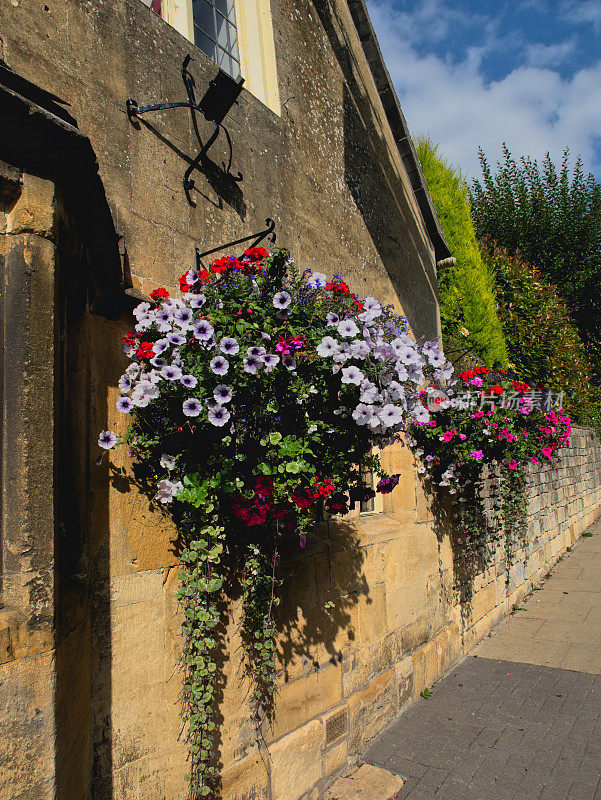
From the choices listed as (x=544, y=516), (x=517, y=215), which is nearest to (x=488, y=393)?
(x=544, y=516)

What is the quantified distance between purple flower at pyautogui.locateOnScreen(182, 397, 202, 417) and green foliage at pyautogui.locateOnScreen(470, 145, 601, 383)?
17.3 meters

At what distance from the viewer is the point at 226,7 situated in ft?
12.9

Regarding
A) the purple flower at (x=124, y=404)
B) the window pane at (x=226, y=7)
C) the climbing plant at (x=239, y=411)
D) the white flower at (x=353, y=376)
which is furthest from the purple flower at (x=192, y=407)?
the window pane at (x=226, y=7)

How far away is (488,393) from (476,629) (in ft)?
8.45

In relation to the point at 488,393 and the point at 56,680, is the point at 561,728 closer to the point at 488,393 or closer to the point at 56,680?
the point at 488,393

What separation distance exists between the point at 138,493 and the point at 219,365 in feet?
2.35

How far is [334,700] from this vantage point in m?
3.55

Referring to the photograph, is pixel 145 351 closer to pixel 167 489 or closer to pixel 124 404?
pixel 124 404

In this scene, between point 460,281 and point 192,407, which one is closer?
point 192,407

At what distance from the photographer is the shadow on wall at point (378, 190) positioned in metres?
4.96

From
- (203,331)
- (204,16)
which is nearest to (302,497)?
(203,331)

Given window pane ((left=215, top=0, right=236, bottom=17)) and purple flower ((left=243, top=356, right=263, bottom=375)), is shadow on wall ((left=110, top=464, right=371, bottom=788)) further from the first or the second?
window pane ((left=215, top=0, right=236, bottom=17))

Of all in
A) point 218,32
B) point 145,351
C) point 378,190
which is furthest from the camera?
point 378,190

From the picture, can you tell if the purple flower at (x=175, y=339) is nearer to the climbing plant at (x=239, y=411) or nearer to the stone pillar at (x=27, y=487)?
the climbing plant at (x=239, y=411)
